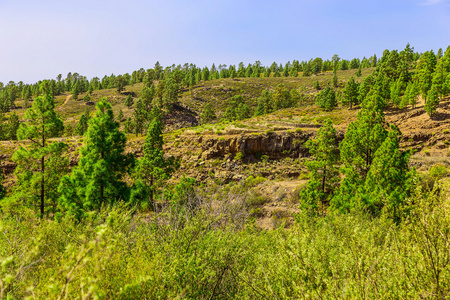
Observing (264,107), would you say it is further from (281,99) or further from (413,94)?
(413,94)

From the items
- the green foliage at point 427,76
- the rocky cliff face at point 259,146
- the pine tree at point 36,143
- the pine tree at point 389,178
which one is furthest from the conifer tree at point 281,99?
the pine tree at point 36,143

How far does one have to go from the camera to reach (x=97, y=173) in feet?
54.7

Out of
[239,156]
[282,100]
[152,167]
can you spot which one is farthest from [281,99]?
[152,167]

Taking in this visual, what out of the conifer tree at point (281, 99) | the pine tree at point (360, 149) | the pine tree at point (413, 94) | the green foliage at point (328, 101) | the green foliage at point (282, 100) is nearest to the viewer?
the pine tree at point (360, 149)

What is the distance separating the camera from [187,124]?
90188 mm

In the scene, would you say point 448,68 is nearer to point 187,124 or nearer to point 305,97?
point 305,97

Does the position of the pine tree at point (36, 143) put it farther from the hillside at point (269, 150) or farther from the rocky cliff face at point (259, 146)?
the rocky cliff face at point (259, 146)

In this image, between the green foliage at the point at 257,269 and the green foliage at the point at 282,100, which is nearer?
the green foliage at the point at 257,269

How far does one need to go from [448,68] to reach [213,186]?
59597mm

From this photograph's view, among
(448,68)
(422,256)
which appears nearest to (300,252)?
(422,256)

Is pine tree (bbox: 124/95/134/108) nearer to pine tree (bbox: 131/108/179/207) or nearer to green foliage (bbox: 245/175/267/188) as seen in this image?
green foliage (bbox: 245/175/267/188)

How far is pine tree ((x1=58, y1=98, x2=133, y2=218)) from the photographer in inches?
660

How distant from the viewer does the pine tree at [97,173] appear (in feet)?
55.0

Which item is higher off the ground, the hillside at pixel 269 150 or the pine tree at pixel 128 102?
the pine tree at pixel 128 102
